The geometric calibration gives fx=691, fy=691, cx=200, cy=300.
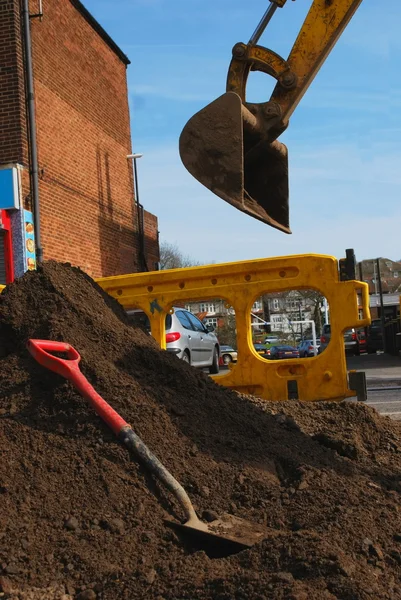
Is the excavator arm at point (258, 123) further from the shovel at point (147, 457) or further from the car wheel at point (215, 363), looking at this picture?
the car wheel at point (215, 363)

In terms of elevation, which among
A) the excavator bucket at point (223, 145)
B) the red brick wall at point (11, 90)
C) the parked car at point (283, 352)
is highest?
the red brick wall at point (11, 90)

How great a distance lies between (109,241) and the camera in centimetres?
1894

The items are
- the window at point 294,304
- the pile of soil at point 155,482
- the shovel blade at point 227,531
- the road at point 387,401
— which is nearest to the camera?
the pile of soil at point 155,482

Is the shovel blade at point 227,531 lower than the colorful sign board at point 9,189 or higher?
lower

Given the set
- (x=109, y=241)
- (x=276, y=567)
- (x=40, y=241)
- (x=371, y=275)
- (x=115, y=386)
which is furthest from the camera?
(x=371, y=275)

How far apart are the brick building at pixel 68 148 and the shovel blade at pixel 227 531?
40.1ft

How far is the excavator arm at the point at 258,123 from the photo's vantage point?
15.6 ft

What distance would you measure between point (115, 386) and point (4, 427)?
63 centimetres

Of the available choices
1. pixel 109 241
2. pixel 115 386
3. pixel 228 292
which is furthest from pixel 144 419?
pixel 109 241

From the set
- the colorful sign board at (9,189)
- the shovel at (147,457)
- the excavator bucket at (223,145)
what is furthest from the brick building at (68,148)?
the shovel at (147,457)

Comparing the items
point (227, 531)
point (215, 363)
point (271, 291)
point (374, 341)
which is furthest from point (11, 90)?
point (374, 341)

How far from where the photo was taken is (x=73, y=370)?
3586 mm

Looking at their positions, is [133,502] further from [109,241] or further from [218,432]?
[109,241]

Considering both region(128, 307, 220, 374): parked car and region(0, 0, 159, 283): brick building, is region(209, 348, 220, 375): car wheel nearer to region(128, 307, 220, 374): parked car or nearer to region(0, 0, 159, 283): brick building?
region(128, 307, 220, 374): parked car
